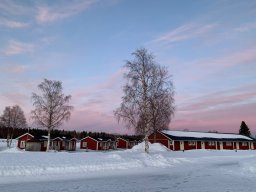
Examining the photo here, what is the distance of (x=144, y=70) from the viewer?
139 feet

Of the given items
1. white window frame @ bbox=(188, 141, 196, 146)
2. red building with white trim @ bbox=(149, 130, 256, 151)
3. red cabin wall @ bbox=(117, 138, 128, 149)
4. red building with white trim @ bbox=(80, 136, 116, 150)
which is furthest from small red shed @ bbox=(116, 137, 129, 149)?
white window frame @ bbox=(188, 141, 196, 146)

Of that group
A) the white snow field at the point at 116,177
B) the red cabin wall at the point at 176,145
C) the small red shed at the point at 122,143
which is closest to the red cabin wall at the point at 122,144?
the small red shed at the point at 122,143

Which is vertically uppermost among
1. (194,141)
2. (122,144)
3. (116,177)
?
A: (194,141)

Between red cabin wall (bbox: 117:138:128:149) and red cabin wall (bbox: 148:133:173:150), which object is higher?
red cabin wall (bbox: 148:133:173:150)

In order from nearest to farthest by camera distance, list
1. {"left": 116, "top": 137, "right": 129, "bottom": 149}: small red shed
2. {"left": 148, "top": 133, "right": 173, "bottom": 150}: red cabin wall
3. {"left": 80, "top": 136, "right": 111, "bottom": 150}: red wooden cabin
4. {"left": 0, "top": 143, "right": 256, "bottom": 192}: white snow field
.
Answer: {"left": 0, "top": 143, "right": 256, "bottom": 192}: white snow field, {"left": 148, "top": 133, "right": 173, "bottom": 150}: red cabin wall, {"left": 80, "top": 136, "right": 111, "bottom": 150}: red wooden cabin, {"left": 116, "top": 137, "right": 129, "bottom": 149}: small red shed

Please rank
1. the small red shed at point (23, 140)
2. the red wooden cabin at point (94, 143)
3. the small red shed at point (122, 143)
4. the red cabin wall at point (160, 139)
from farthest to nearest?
the small red shed at point (122, 143), the red wooden cabin at point (94, 143), the small red shed at point (23, 140), the red cabin wall at point (160, 139)

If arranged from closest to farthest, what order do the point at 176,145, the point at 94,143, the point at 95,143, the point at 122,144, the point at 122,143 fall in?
1. the point at 176,145
2. the point at 95,143
3. the point at 94,143
4. the point at 122,144
5. the point at 122,143

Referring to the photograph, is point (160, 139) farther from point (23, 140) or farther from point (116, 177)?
point (116, 177)

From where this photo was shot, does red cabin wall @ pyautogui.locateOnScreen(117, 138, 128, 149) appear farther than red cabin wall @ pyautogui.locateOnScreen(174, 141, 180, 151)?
Yes

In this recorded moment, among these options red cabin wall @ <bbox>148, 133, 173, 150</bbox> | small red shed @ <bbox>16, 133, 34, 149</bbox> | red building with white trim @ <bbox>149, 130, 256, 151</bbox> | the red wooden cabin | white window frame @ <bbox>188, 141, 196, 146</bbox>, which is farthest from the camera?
the red wooden cabin

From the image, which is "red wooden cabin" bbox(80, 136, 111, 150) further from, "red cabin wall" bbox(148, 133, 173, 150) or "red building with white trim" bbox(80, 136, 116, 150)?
"red cabin wall" bbox(148, 133, 173, 150)

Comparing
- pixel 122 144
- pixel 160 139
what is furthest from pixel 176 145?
pixel 122 144

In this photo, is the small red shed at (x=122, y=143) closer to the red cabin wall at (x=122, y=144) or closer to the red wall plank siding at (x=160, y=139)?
the red cabin wall at (x=122, y=144)

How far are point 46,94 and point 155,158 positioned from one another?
97.6ft
